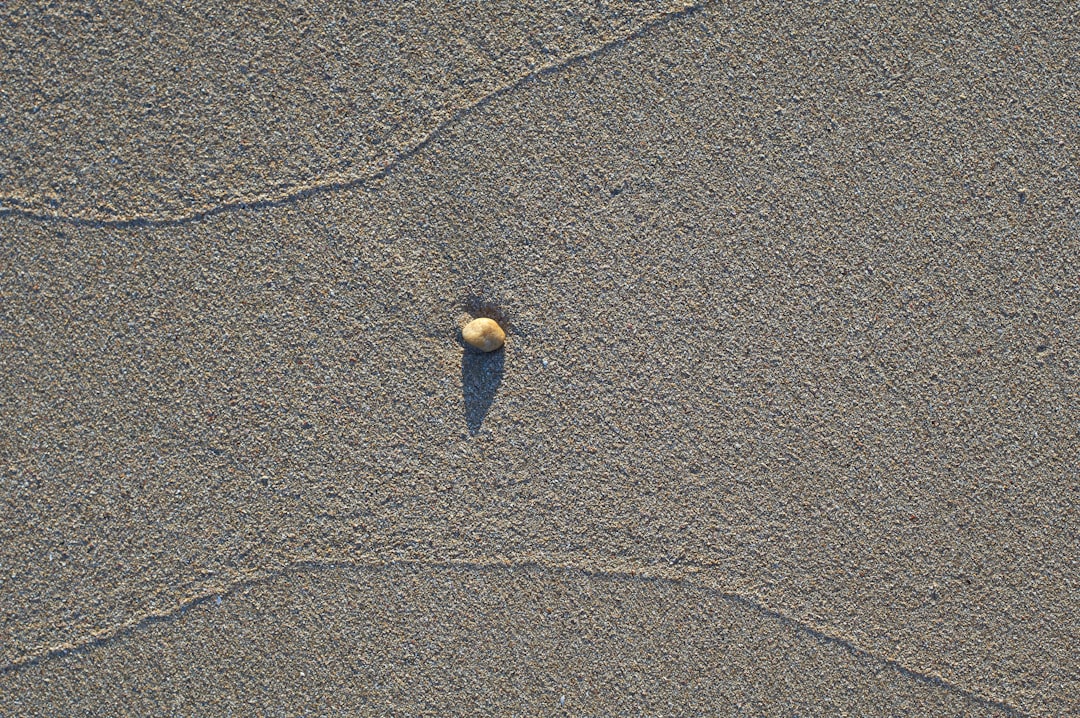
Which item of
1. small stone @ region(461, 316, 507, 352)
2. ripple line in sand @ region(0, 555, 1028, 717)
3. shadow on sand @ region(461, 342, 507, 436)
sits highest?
small stone @ region(461, 316, 507, 352)

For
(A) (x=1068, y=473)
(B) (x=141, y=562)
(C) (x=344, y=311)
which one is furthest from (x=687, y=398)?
(B) (x=141, y=562)

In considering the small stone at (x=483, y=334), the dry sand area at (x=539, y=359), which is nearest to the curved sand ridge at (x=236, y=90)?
the dry sand area at (x=539, y=359)

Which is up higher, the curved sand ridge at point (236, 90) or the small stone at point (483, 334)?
the curved sand ridge at point (236, 90)

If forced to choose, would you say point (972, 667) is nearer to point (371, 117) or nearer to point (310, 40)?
point (371, 117)

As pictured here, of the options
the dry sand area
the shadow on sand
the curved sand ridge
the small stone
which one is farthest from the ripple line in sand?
the curved sand ridge

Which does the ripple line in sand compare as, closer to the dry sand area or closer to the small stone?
the dry sand area

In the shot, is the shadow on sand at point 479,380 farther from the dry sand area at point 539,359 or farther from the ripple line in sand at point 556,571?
the ripple line in sand at point 556,571
